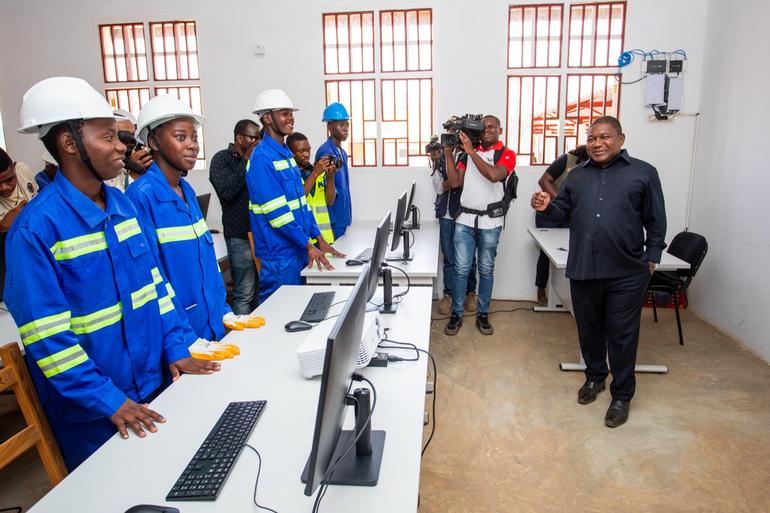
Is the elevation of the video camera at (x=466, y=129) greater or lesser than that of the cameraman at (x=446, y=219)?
greater

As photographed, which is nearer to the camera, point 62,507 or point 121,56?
point 62,507

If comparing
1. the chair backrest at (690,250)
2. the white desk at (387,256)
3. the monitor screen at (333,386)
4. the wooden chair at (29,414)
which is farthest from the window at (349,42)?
the monitor screen at (333,386)

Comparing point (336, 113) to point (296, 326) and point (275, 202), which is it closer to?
point (275, 202)

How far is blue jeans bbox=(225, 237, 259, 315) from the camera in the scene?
3551 millimetres

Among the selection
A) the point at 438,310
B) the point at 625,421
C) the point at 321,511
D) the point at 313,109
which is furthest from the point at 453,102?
the point at 321,511

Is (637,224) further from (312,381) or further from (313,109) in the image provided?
(313,109)

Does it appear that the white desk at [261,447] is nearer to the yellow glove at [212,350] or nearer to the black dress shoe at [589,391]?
the yellow glove at [212,350]

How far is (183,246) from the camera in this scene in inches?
77.3

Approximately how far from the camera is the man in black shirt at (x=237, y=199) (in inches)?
134

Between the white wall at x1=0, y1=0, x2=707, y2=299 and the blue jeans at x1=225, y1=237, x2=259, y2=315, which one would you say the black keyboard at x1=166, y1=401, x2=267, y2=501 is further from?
the white wall at x1=0, y1=0, x2=707, y2=299

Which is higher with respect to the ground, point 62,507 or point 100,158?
point 100,158

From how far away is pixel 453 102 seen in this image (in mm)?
4539

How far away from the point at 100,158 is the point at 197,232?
0.61 meters

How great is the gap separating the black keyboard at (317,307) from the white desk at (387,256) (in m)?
0.45
